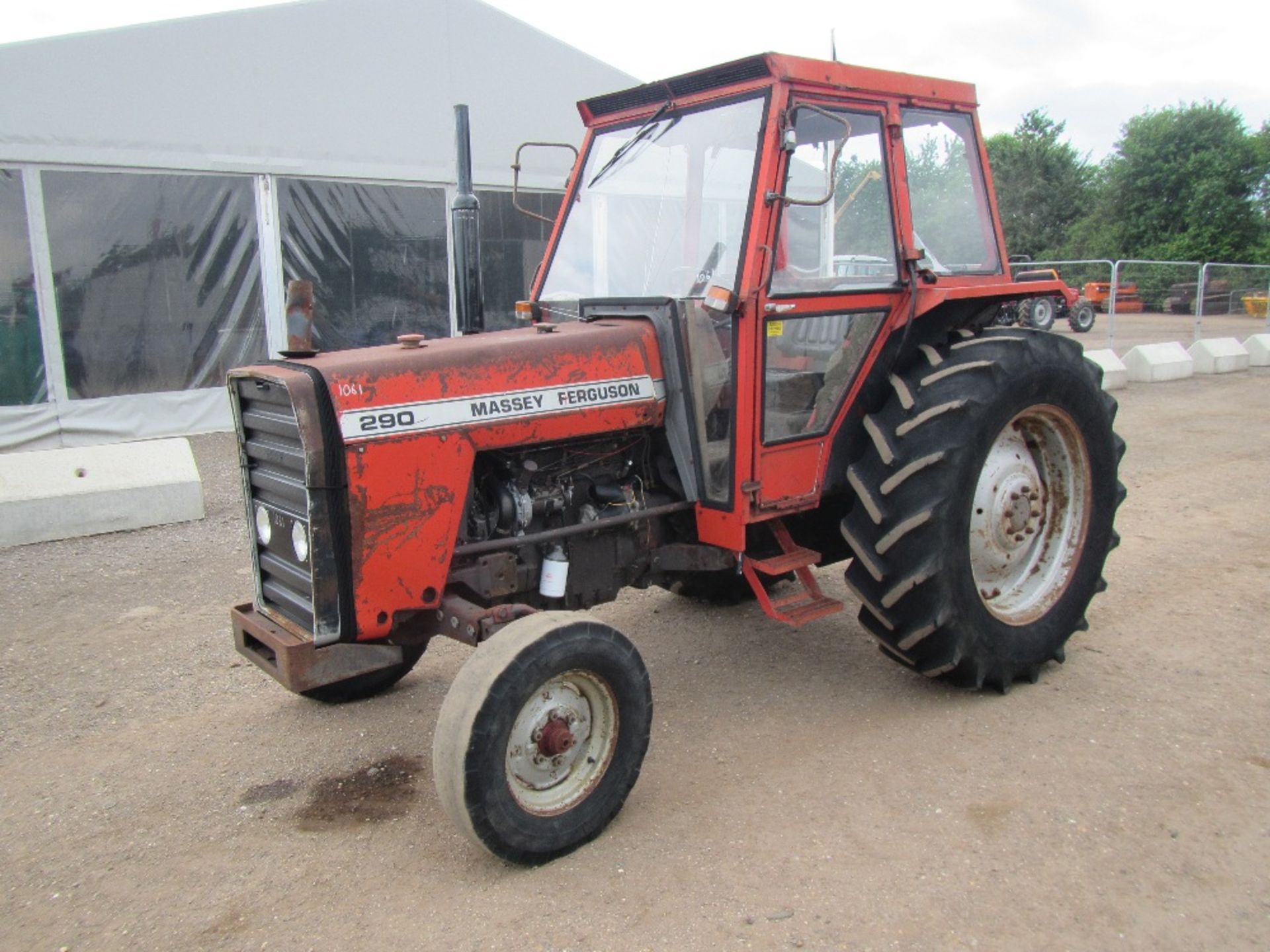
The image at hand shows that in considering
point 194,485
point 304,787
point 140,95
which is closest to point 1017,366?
point 304,787

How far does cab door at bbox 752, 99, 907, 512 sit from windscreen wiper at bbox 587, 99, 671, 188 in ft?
1.87

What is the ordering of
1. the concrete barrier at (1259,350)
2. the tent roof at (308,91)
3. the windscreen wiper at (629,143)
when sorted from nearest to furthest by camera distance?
the windscreen wiper at (629,143) → the tent roof at (308,91) → the concrete barrier at (1259,350)

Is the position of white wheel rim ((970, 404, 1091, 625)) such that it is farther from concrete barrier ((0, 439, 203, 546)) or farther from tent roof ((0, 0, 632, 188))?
tent roof ((0, 0, 632, 188))

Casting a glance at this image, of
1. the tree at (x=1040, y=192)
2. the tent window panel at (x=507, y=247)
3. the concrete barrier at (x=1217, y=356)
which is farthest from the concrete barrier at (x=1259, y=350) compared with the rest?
the tree at (x=1040, y=192)

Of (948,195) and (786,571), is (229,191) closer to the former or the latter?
(948,195)

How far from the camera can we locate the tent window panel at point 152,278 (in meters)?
9.10

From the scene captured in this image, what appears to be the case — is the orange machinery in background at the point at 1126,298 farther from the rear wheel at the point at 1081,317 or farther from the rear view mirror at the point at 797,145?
the rear view mirror at the point at 797,145

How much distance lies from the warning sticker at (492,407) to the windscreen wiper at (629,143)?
111 centimetres

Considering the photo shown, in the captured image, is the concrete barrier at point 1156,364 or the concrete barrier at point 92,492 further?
the concrete barrier at point 1156,364

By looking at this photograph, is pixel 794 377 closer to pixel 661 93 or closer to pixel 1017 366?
pixel 1017 366

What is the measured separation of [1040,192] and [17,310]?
36214 millimetres

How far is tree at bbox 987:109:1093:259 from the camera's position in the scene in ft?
120

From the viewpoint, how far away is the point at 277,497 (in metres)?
3.25

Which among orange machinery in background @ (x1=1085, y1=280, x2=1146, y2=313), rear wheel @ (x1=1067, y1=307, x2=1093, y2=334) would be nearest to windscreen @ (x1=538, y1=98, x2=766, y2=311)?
orange machinery in background @ (x1=1085, y1=280, x2=1146, y2=313)
